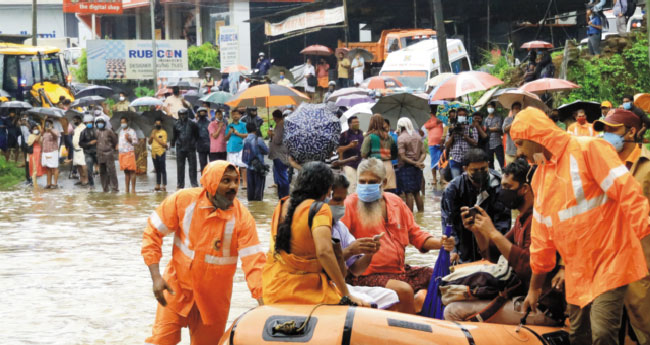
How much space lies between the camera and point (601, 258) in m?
5.31

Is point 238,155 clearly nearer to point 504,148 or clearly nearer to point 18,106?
point 504,148

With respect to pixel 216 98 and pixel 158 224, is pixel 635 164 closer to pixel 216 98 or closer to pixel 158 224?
pixel 158 224

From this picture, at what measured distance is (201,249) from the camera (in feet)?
20.0

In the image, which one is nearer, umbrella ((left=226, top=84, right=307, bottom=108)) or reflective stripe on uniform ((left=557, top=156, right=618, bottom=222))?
reflective stripe on uniform ((left=557, top=156, right=618, bottom=222))

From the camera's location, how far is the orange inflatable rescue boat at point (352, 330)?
538 centimetres

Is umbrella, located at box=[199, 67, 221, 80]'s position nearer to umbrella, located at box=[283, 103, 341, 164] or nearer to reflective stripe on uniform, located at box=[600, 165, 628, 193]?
umbrella, located at box=[283, 103, 341, 164]

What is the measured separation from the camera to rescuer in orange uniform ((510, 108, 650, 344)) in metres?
5.23

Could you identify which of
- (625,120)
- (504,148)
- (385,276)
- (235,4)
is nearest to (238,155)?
(504,148)

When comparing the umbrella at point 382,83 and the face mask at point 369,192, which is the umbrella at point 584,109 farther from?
the umbrella at point 382,83

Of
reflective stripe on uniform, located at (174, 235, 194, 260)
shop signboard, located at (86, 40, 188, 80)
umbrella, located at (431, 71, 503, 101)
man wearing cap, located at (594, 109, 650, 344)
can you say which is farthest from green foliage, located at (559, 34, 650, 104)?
shop signboard, located at (86, 40, 188, 80)

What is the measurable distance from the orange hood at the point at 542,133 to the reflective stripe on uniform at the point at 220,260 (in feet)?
6.45

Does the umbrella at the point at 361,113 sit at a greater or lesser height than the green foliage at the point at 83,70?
lesser

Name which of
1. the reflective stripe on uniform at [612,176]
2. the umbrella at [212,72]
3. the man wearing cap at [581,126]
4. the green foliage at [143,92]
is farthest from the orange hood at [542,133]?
the green foliage at [143,92]

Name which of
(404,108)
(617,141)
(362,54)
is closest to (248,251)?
(617,141)
